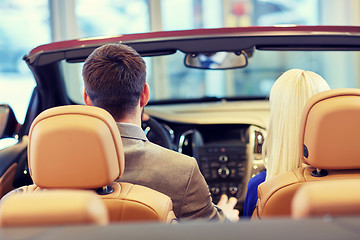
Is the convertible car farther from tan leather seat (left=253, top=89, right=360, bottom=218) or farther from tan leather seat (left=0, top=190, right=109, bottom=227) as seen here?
tan leather seat (left=253, top=89, right=360, bottom=218)

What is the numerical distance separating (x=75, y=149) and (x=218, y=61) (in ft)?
5.08

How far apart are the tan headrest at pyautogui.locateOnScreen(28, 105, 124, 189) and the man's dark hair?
16.8 inches

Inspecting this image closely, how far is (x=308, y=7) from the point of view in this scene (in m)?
8.74

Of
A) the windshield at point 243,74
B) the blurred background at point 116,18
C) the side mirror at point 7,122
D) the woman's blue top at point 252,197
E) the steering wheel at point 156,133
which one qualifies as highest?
the blurred background at point 116,18

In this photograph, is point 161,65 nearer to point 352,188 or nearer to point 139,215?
point 139,215

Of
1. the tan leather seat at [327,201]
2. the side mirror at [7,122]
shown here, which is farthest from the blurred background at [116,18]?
the tan leather seat at [327,201]

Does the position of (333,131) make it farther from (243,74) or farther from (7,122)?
(243,74)

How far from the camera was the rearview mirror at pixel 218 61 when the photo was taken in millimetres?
2762

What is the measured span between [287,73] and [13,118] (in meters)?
1.48

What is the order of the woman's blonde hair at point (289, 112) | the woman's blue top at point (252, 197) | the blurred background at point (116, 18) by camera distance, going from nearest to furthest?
1. the woman's blonde hair at point (289, 112)
2. the woman's blue top at point (252, 197)
3. the blurred background at point (116, 18)

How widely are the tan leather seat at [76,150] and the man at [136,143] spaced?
33 centimetres

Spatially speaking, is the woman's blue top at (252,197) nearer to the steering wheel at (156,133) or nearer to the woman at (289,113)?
the woman at (289,113)

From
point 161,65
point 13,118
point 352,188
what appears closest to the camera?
point 352,188

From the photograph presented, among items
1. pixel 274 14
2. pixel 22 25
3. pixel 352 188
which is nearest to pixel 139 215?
pixel 352 188
